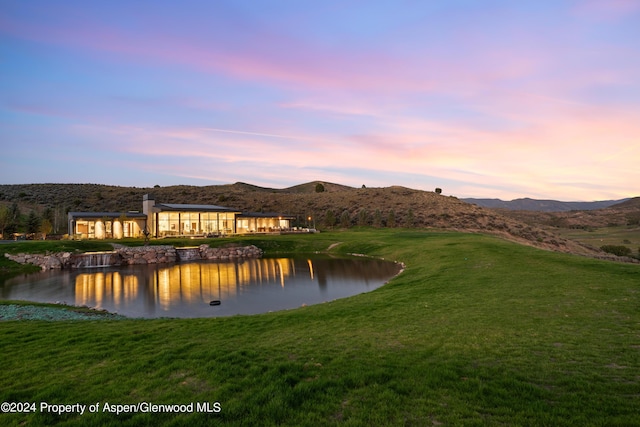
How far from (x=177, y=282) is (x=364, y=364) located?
2874cm

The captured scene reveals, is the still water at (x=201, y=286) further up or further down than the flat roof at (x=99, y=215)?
further down

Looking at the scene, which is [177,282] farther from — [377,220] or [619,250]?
[619,250]

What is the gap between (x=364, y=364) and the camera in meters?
8.66

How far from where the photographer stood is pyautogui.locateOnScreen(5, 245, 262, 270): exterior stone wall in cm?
4158

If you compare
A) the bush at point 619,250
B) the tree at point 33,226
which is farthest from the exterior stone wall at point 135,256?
the bush at point 619,250

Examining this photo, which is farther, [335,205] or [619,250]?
[335,205]

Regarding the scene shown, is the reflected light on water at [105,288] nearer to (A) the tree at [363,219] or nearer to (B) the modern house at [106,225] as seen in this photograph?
(B) the modern house at [106,225]

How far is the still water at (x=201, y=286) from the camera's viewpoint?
77.7 feet

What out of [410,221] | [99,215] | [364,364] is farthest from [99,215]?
[410,221]

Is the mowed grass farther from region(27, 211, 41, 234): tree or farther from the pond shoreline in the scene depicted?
region(27, 211, 41, 234): tree

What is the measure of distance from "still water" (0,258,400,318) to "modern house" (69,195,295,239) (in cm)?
2190

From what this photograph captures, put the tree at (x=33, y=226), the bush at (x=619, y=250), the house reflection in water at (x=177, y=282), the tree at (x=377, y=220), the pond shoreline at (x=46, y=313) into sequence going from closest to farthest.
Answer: the pond shoreline at (x=46, y=313), the house reflection in water at (x=177, y=282), the bush at (x=619, y=250), the tree at (x=33, y=226), the tree at (x=377, y=220)

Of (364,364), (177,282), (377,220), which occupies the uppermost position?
(377,220)

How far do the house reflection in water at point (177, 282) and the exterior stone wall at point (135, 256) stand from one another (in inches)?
182
